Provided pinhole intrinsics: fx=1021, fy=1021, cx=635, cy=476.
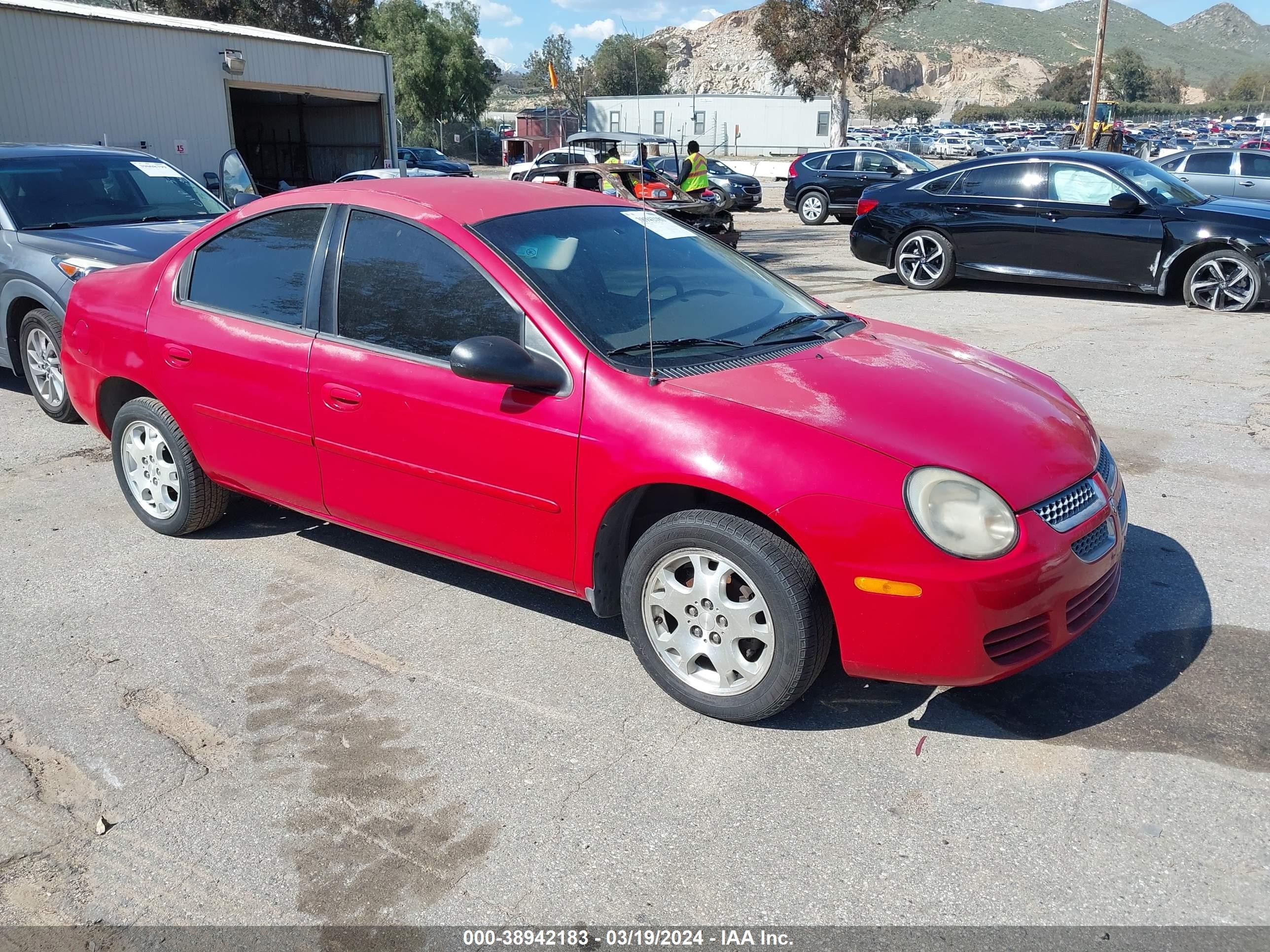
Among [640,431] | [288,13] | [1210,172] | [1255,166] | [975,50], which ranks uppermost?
[975,50]

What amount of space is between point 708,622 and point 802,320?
1467 mm

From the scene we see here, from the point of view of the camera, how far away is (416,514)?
151 inches

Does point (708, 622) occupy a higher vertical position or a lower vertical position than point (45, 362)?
lower

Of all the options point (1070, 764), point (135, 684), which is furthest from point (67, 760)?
point (1070, 764)

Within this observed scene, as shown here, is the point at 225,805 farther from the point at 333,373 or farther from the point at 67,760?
the point at 333,373

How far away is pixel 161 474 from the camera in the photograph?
4785 mm

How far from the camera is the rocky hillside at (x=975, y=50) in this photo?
443 ft

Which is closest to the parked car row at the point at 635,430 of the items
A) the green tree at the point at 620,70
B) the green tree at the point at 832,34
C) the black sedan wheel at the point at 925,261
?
the black sedan wheel at the point at 925,261

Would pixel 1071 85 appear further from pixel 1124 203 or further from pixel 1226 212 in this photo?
pixel 1124 203

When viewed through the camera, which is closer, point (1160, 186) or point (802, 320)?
point (802, 320)

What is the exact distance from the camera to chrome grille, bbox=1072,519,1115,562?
3.13 metres

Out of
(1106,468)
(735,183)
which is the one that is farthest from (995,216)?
(735,183)

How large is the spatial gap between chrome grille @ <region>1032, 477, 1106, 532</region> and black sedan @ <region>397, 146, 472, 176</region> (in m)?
28.8

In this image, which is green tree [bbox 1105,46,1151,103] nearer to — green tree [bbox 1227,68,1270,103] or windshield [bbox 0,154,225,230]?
green tree [bbox 1227,68,1270,103]
